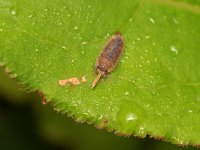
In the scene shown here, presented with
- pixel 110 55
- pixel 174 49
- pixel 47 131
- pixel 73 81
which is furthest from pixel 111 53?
pixel 47 131

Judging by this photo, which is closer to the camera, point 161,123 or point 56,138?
point 161,123

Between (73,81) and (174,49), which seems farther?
(174,49)

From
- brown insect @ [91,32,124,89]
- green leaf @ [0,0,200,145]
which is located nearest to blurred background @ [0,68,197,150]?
green leaf @ [0,0,200,145]

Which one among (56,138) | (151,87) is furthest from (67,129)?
(151,87)

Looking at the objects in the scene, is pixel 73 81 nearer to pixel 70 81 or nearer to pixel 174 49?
pixel 70 81

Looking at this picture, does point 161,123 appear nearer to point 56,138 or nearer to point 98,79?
point 98,79

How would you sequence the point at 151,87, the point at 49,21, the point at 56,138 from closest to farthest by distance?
the point at 49,21 < the point at 151,87 < the point at 56,138
